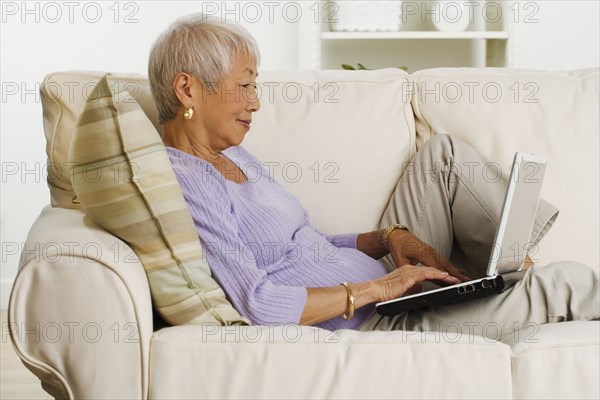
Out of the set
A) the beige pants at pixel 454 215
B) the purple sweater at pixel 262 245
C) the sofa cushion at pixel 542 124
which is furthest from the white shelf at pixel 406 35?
the purple sweater at pixel 262 245

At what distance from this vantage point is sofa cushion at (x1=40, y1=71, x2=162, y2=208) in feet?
6.54

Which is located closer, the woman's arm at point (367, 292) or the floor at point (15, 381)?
the woman's arm at point (367, 292)

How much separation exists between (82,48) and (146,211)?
83.1 inches

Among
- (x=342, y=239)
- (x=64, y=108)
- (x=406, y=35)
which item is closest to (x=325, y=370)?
(x=342, y=239)

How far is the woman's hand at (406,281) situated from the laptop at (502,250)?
0.04 m

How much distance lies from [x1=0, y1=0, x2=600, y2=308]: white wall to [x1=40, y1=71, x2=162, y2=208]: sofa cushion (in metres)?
1.41

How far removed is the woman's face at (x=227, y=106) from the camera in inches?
71.8

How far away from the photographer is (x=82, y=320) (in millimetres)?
1431

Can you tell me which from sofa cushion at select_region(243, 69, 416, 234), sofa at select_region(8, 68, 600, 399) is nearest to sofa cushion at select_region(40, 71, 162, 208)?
sofa at select_region(8, 68, 600, 399)

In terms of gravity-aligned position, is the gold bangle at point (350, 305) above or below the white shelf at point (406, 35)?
below

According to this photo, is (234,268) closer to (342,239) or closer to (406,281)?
(406,281)

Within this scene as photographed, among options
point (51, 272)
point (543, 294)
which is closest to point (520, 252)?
point (543, 294)

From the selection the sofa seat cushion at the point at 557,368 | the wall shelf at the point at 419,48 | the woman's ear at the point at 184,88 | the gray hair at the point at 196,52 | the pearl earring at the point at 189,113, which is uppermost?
the wall shelf at the point at 419,48

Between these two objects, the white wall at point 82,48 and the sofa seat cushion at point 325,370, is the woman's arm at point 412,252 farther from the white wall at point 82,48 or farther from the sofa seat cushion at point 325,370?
the white wall at point 82,48
